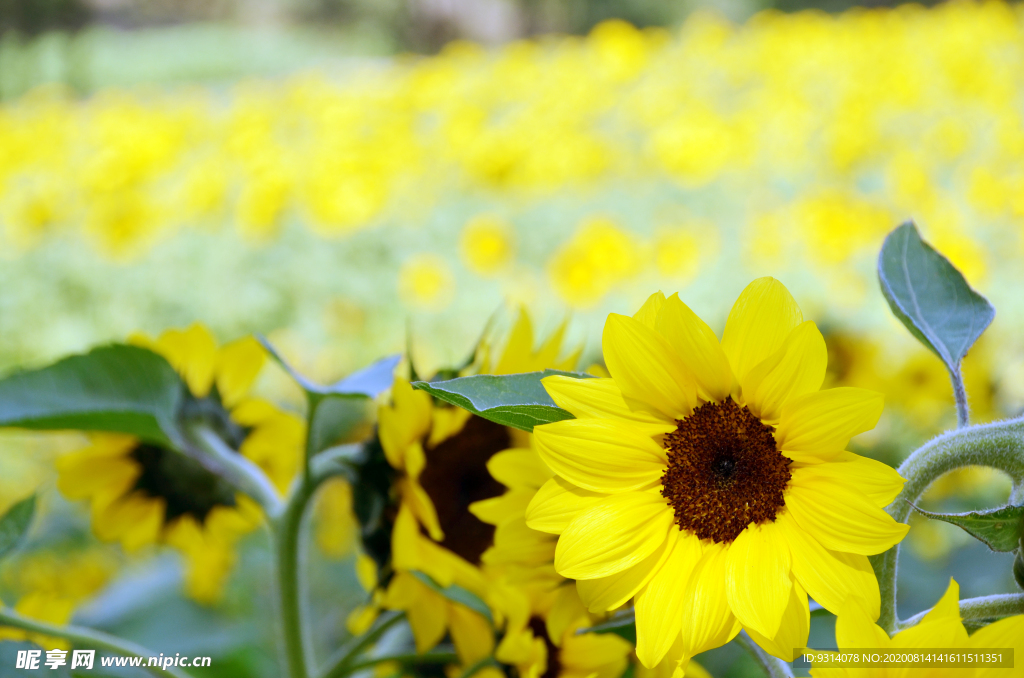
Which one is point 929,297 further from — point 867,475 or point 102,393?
point 102,393

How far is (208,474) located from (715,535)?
13.9 inches

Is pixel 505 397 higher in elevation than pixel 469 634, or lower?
A: higher

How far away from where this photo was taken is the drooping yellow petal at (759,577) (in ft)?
0.84

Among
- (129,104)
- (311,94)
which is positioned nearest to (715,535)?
(311,94)

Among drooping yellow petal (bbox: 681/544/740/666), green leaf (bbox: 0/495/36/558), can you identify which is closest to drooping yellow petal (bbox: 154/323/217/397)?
green leaf (bbox: 0/495/36/558)

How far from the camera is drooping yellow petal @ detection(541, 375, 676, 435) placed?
0.28m

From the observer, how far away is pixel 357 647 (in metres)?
0.40

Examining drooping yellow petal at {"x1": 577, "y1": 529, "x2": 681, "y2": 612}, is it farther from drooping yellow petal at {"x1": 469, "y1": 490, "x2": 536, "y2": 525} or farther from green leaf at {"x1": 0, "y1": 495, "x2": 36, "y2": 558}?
green leaf at {"x1": 0, "y1": 495, "x2": 36, "y2": 558}

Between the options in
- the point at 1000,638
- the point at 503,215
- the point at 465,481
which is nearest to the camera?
the point at 1000,638

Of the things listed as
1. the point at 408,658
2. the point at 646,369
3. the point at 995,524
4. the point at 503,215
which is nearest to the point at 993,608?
the point at 995,524

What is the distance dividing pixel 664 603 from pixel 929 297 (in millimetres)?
191

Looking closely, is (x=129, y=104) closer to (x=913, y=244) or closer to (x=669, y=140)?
(x=669, y=140)

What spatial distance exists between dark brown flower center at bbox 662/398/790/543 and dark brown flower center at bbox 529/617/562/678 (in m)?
0.12

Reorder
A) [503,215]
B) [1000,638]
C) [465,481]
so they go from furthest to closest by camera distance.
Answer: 1. [503,215]
2. [465,481]
3. [1000,638]
